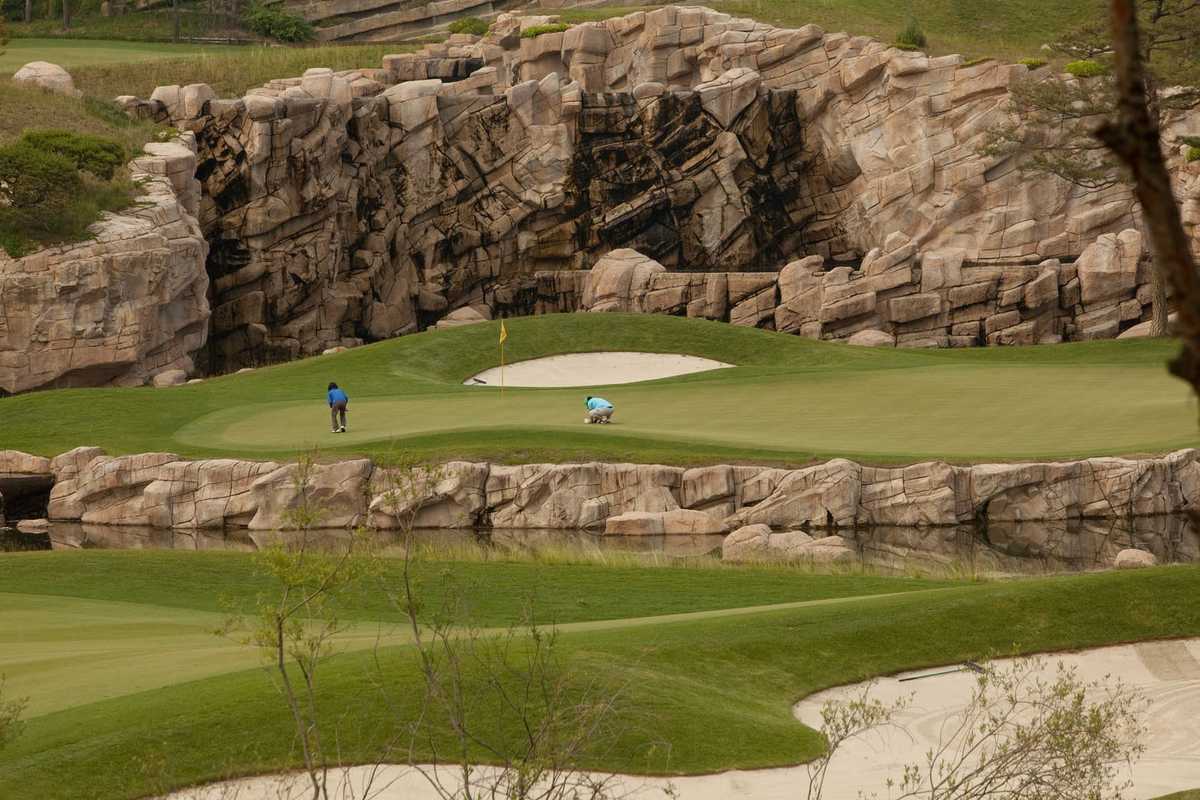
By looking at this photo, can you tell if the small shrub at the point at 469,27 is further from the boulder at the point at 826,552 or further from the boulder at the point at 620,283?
the boulder at the point at 826,552

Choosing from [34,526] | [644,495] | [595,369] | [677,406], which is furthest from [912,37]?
[34,526]

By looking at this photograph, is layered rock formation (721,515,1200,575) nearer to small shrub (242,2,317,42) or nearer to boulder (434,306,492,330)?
boulder (434,306,492,330)

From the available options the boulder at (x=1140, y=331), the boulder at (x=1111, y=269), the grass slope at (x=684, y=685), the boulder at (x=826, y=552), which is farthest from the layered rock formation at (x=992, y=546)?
the boulder at (x=1111, y=269)

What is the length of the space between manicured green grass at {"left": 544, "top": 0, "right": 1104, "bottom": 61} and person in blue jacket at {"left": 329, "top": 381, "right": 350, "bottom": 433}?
124 feet

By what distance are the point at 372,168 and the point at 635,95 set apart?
1060 cm

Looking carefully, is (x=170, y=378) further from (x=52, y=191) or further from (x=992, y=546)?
(x=992, y=546)

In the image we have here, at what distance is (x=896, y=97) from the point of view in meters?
60.2

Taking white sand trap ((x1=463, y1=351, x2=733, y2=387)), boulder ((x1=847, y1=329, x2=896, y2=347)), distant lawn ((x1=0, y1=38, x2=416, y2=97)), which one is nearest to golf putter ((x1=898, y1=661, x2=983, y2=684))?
white sand trap ((x1=463, y1=351, x2=733, y2=387))

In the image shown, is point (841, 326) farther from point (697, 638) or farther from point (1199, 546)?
point (697, 638)

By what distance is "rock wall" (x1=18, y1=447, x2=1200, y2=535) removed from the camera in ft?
98.9

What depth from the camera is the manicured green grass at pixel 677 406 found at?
32344 mm

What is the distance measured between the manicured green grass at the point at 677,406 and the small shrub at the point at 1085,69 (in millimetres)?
12012

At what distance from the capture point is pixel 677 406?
38.2 metres

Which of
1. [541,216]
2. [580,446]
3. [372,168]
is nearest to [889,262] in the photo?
[541,216]
